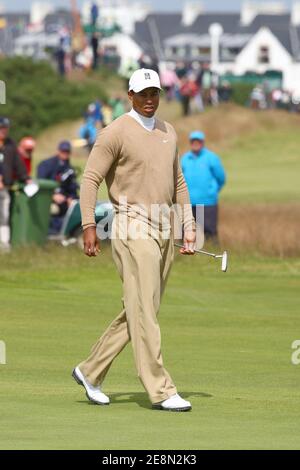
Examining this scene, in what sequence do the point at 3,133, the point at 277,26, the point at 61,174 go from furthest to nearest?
the point at 277,26, the point at 61,174, the point at 3,133

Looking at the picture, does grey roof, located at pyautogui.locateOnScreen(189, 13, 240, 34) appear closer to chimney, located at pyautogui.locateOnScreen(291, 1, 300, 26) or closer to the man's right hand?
chimney, located at pyautogui.locateOnScreen(291, 1, 300, 26)

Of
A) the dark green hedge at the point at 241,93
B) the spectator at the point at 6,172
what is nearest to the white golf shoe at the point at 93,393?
the spectator at the point at 6,172

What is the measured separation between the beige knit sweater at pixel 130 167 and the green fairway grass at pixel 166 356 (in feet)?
4.48

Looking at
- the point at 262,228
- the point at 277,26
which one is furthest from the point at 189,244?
the point at 277,26

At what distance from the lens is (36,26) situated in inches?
7180

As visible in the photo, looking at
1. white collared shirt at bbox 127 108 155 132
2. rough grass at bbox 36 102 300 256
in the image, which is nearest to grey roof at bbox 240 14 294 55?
rough grass at bbox 36 102 300 256

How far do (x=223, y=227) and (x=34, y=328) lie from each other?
16.6 metres

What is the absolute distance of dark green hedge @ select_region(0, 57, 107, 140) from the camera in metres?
72.5

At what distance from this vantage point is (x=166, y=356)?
13609 mm

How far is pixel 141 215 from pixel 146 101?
75cm

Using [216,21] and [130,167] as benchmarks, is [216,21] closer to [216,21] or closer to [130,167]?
[216,21]

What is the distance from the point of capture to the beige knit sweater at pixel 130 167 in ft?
34.0
